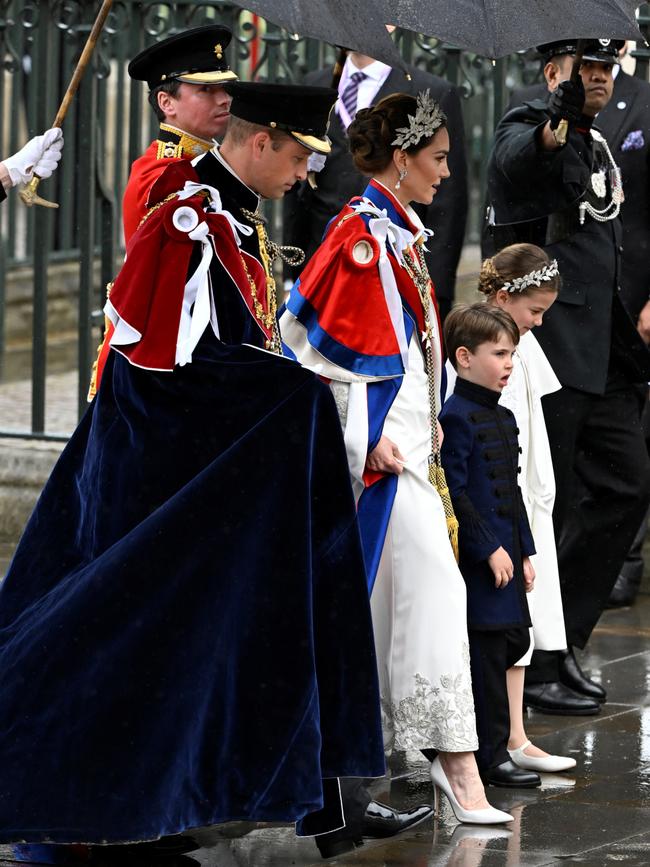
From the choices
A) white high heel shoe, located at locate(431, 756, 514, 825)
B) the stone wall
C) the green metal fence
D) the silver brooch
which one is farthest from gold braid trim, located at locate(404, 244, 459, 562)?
the stone wall

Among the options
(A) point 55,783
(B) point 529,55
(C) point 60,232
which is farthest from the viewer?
(C) point 60,232

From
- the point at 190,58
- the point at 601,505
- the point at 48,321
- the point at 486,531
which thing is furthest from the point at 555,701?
the point at 48,321

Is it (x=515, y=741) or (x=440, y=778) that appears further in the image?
(x=515, y=741)

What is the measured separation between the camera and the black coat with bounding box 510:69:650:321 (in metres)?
6.75

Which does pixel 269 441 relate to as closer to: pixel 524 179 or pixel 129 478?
pixel 129 478

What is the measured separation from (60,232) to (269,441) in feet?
24.5

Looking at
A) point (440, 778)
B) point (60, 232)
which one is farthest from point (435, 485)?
point (60, 232)

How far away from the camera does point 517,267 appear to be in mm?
5734

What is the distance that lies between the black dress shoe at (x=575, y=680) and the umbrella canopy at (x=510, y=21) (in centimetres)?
213

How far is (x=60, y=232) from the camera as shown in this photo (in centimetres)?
1178

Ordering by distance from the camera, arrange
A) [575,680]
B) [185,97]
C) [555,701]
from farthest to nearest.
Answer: [575,680]
[555,701]
[185,97]

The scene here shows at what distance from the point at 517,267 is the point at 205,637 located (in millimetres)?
1760

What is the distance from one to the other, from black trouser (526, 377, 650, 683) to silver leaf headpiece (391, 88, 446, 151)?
1.50m

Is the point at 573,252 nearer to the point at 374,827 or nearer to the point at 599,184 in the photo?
the point at 599,184
